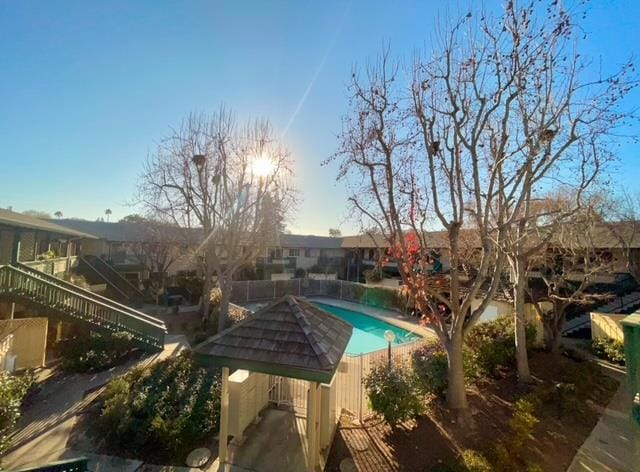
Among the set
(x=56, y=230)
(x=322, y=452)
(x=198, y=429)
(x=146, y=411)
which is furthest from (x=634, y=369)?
(x=56, y=230)

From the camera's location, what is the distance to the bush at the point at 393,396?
22.1 feet

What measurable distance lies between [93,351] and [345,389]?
952cm

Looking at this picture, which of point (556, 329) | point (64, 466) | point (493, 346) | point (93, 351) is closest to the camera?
point (64, 466)

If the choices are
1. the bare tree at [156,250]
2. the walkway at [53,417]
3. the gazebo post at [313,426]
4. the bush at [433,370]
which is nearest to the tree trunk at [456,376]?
the bush at [433,370]

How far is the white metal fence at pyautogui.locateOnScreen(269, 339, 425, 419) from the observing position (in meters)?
8.56

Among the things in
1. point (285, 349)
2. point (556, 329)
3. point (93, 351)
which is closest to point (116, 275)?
point (93, 351)

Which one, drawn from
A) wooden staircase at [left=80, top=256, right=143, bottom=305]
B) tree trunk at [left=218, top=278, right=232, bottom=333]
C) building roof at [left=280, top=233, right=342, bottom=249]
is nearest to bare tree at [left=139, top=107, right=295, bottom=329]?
tree trunk at [left=218, top=278, right=232, bottom=333]

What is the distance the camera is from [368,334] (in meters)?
20.7

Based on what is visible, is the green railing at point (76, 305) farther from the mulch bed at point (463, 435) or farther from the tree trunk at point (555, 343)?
the tree trunk at point (555, 343)

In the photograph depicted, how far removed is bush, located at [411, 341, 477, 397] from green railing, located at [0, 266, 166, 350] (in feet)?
35.4

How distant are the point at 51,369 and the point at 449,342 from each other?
13.7 m

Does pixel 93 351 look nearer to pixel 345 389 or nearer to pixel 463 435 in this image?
pixel 345 389

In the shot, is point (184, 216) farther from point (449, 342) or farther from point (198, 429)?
point (449, 342)

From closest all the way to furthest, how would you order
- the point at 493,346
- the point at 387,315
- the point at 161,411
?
the point at 161,411
the point at 493,346
the point at 387,315
